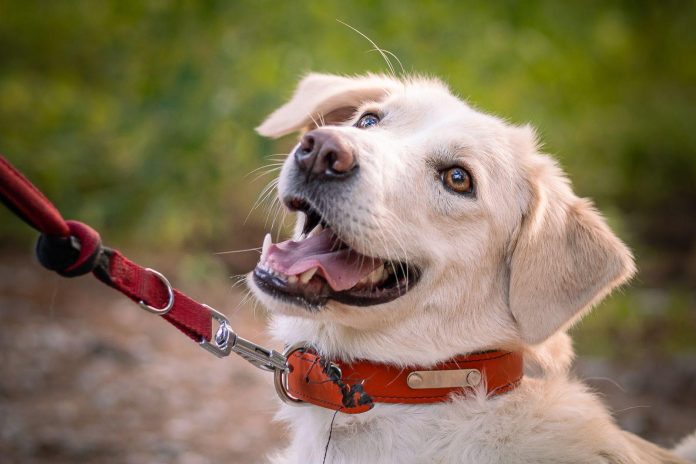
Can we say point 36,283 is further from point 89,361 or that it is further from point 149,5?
point 149,5

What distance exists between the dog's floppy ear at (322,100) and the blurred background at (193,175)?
1179 mm

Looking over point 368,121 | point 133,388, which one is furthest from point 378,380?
point 133,388

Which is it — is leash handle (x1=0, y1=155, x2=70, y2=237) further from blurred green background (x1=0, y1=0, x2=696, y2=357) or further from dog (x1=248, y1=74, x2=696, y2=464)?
blurred green background (x1=0, y1=0, x2=696, y2=357)

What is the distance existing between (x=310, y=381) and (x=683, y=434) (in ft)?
12.5

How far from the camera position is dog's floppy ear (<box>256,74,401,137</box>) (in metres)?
3.61

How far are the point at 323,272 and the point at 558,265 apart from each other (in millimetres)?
951

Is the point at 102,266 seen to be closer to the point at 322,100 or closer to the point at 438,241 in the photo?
the point at 438,241

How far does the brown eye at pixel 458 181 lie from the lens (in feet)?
10.00

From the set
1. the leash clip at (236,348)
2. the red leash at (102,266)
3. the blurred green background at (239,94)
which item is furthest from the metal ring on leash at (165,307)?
the blurred green background at (239,94)

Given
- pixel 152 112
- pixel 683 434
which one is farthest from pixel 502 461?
pixel 152 112

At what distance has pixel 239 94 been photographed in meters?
6.50

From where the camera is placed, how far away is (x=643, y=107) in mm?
11703

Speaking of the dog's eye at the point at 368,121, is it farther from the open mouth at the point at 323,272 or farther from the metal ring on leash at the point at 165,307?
the metal ring on leash at the point at 165,307

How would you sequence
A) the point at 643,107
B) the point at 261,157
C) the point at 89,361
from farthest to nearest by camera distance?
the point at 643,107 → the point at 261,157 → the point at 89,361
